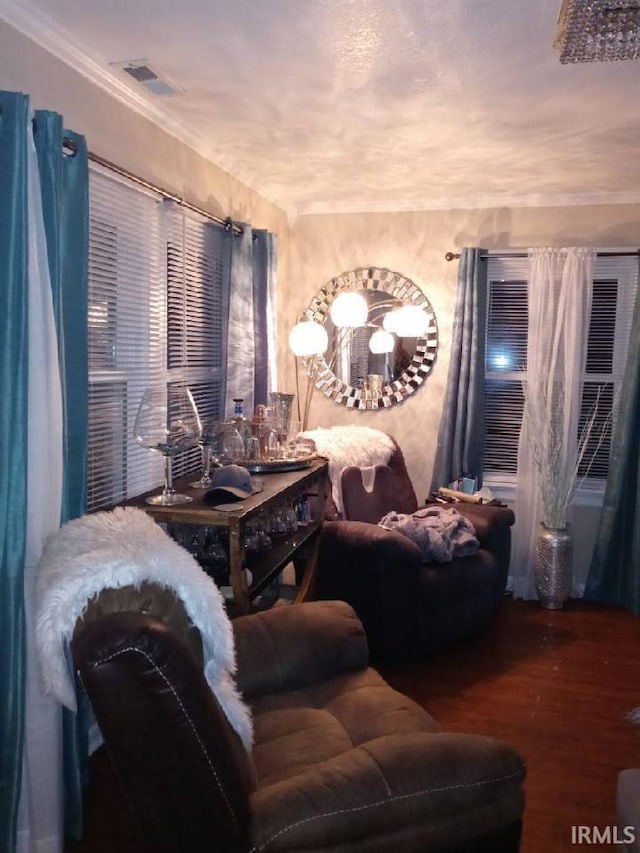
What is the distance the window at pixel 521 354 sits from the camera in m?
4.22

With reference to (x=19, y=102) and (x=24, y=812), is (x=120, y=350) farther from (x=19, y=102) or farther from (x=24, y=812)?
(x=24, y=812)

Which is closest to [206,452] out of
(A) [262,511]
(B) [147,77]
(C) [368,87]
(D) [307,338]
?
(A) [262,511]

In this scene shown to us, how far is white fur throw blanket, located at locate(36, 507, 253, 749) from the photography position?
138cm

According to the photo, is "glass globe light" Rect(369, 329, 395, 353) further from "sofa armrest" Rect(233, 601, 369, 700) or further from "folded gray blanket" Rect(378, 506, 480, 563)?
"sofa armrest" Rect(233, 601, 369, 700)

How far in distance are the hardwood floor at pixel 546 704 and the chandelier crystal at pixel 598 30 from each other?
7.41 feet

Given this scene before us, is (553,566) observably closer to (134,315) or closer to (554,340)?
(554,340)

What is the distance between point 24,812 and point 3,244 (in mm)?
1596

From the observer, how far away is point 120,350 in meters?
2.71

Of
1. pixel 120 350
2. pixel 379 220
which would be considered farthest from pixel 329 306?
pixel 120 350

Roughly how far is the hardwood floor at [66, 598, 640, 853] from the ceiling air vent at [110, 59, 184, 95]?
2.45m

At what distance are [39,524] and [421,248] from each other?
318 centimetres

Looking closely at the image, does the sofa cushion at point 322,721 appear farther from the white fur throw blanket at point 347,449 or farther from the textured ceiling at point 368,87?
the textured ceiling at point 368,87

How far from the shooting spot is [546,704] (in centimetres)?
292

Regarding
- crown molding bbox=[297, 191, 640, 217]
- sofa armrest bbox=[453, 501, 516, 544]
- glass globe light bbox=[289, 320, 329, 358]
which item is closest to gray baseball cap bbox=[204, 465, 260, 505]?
glass globe light bbox=[289, 320, 329, 358]
